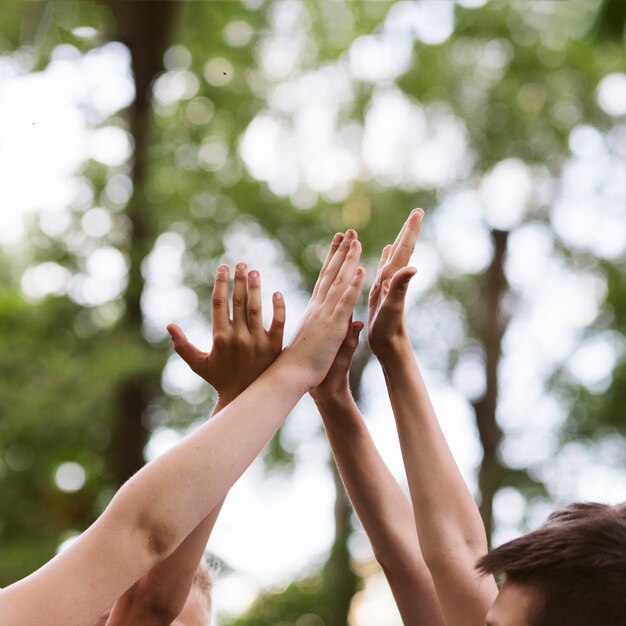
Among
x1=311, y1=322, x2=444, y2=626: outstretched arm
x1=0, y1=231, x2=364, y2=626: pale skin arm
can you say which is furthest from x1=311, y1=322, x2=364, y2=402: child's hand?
x1=0, y1=231, x2=364, y2=626: pale skin arm

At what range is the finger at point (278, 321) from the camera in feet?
4.00

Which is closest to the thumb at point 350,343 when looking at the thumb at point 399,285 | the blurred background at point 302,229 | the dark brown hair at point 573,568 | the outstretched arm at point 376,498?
the outstretched arm at point 376,498

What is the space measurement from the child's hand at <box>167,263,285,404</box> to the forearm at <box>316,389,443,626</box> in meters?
0.14

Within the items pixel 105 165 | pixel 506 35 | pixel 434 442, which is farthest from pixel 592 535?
pixel 506 35

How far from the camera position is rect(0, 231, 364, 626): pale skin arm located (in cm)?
91

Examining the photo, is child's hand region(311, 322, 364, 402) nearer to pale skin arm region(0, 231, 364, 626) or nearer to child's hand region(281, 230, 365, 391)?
child's hand region(281, 230, 365, 391)

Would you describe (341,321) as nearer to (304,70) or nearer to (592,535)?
(592,535)

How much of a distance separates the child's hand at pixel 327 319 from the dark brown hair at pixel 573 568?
1.03ft

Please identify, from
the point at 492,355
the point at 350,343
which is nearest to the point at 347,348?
the point at 350,343

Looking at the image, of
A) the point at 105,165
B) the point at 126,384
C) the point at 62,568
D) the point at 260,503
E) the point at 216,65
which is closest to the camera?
the point at 62,568

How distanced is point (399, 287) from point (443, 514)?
0.28 meters

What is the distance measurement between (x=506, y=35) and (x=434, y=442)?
11.4m

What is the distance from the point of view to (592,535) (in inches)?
38.9

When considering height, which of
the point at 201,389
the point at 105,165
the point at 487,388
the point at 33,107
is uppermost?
the point at 33,107
